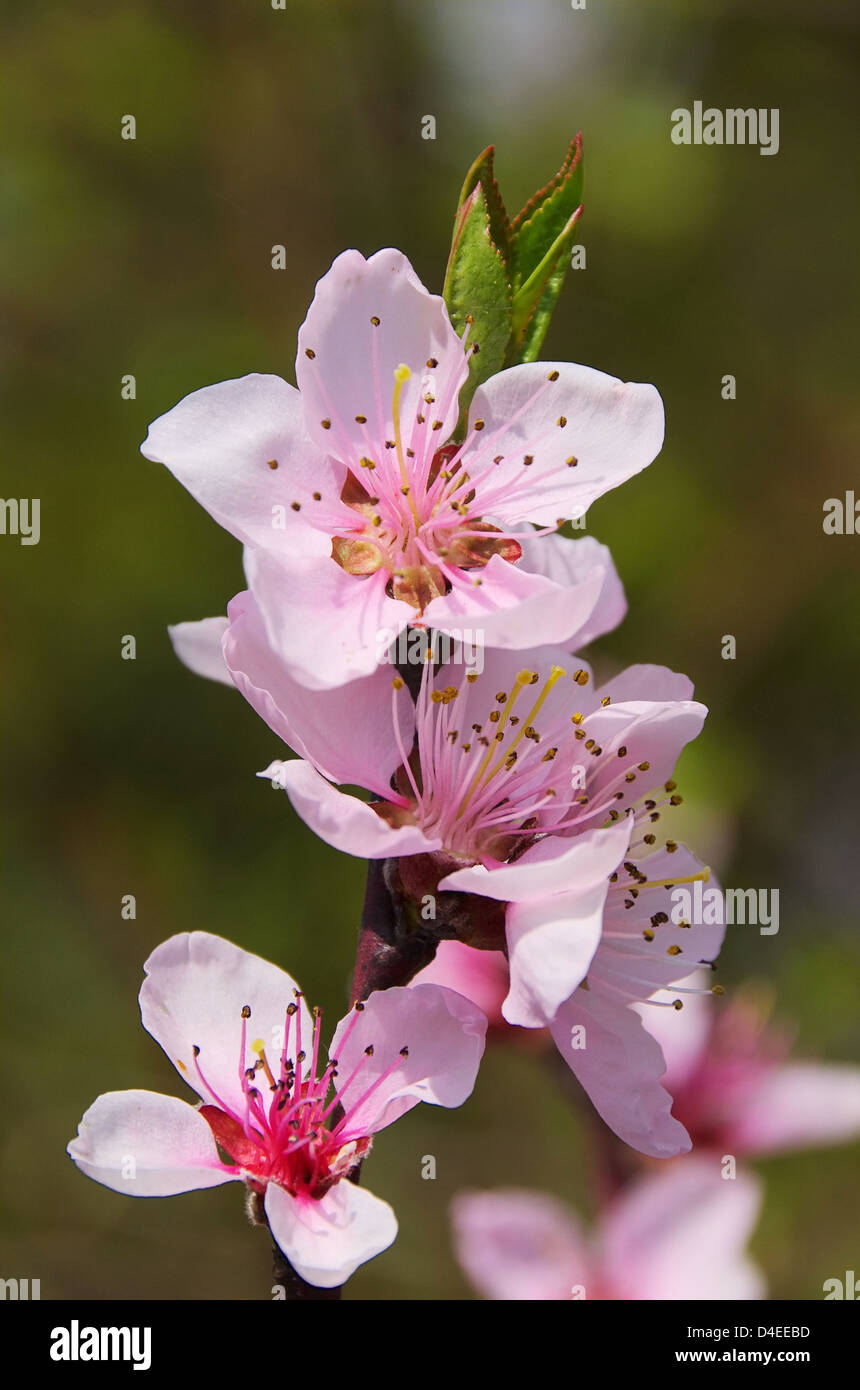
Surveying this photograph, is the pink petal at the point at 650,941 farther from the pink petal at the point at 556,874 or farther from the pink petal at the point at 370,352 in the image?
the pink petal at the point at 370,352

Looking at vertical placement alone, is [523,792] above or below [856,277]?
below

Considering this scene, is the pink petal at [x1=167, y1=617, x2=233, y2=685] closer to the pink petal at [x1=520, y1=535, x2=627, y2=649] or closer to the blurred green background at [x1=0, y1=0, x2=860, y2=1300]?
the pink petal at [x1=520, y1=535, x2=627, y2=649]

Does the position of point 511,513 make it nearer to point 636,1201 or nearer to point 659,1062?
point 659,1062

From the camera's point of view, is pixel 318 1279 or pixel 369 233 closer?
pixel 318 1279

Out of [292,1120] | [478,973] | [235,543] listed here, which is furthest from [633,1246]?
[235,543]

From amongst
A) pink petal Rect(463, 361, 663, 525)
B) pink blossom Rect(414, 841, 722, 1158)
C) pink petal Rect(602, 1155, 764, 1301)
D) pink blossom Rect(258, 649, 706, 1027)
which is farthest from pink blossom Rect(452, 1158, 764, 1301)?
pink petal Rect(463, 361, 663, 525)

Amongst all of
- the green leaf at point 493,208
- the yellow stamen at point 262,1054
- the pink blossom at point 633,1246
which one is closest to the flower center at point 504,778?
the yellow stamen at point 262,1054

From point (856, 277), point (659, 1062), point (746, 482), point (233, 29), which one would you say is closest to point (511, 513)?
point (659, 1062)

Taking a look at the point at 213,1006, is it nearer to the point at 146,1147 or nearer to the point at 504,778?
the point at 146,1147
